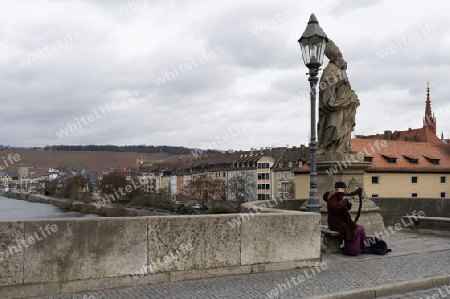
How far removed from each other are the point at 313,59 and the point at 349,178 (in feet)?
9.76

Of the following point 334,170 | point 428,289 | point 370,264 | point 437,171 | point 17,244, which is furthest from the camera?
point 437,171

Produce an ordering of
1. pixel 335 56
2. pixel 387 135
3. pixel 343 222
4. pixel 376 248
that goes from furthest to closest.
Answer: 1. pixel 387 135
2. pixel 335 56
3. pixel 376 248
4. pixel 343 222

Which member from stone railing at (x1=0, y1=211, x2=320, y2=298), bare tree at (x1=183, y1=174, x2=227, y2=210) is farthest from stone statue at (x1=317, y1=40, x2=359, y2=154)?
bare tree at (x1=183, y1=174, x2=227, y2=210)

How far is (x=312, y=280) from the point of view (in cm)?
623

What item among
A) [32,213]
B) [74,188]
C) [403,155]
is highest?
[403,155]

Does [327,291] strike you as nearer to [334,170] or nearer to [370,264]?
[370,264]

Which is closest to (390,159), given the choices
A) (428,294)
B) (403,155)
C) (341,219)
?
(403,155)

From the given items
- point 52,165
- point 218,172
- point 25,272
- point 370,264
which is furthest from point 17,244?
point 52,165

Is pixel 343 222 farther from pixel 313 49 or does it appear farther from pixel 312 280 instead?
pixel 313 49

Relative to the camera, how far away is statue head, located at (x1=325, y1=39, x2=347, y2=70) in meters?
10.0

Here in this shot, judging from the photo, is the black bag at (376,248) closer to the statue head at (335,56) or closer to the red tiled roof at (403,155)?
the statue head at (335,56)

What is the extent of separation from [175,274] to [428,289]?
351cm

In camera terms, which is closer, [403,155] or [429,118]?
[403,155]

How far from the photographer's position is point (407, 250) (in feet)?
28.0
